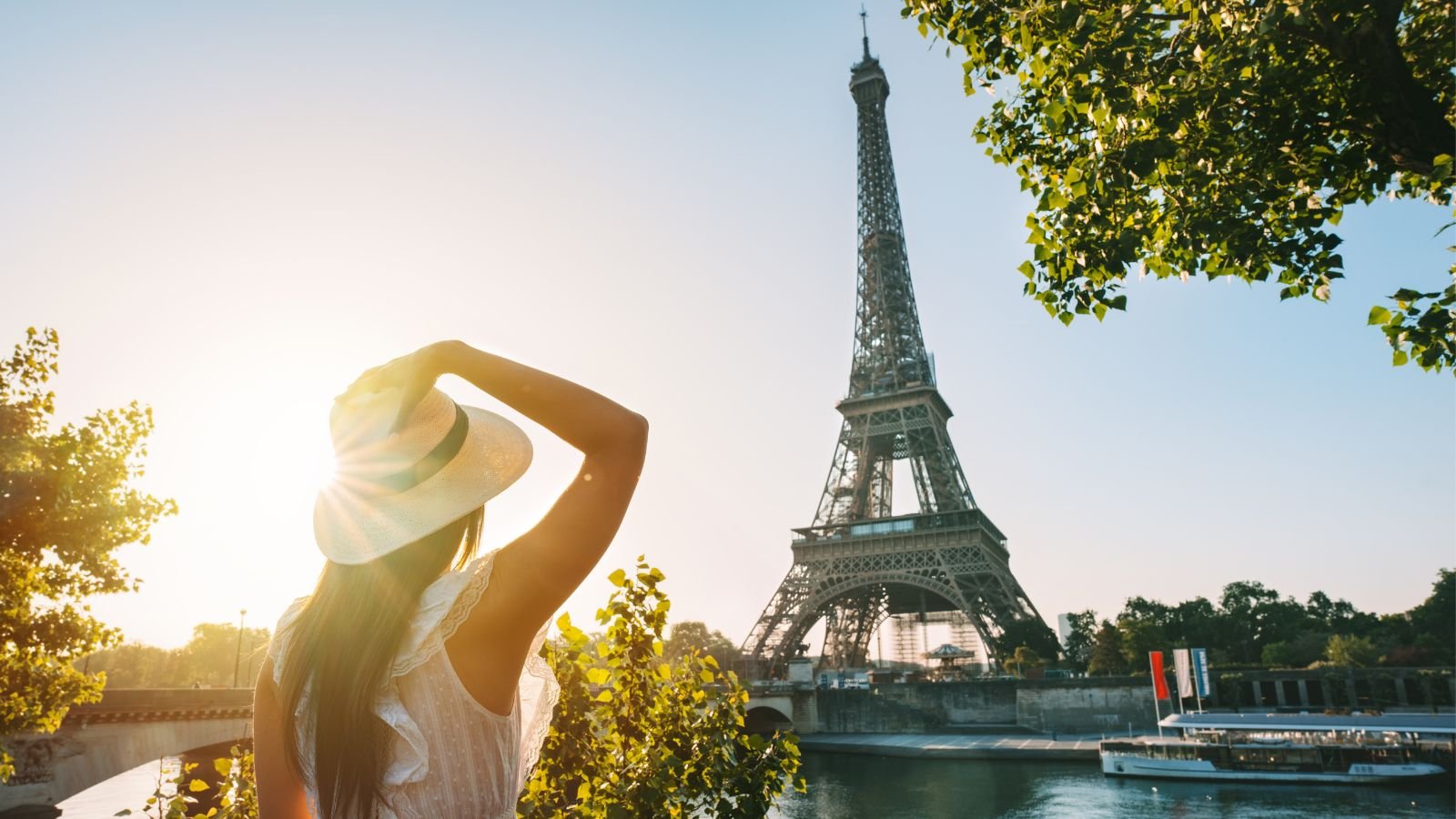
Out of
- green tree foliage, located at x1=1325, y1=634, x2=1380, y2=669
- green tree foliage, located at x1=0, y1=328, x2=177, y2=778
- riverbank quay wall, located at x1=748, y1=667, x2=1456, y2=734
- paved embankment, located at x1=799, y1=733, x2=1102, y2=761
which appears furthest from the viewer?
green tree foliage, located at x1=1325, y1=634, x2=1380, y2=669

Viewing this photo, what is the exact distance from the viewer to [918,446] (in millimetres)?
51250

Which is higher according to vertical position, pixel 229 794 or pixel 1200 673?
pixel 229 794

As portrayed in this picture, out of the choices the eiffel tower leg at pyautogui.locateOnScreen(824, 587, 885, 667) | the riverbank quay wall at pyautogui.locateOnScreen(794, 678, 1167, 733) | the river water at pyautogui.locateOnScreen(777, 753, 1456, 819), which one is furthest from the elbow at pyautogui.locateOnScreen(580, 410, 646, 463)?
the eiffel tower leg at pyautogui.locateOnScreen(824, 587, 885, 667)

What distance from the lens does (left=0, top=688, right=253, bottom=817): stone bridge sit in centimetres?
1995

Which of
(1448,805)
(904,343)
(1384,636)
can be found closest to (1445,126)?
(1448,805)

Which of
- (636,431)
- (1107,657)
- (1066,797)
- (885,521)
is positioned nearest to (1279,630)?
(1107,657)

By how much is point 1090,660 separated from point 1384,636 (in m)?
28.0

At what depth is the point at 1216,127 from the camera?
17.3 ft

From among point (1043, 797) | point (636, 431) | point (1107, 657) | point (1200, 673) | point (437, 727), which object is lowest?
point (1043, 797)

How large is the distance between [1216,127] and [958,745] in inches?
1337

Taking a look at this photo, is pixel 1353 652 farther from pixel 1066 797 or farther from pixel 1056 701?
pixel 1066 797

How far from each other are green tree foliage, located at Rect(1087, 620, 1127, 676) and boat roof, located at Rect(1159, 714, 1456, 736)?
54.8 ft

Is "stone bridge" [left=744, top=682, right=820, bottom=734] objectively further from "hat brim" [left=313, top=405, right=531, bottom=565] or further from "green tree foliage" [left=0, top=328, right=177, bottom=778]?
"hat brim" [left=313, top=405, right=531, bottom=565]

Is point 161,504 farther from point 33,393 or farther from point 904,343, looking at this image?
point 904,343
